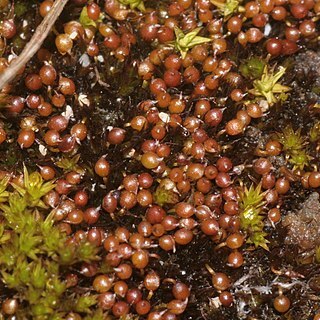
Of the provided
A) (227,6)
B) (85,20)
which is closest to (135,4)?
(85,20)

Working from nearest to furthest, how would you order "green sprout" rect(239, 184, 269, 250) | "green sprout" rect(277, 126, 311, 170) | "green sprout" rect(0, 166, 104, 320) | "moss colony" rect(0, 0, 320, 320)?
"green sprout" rect(0, 166, 104, 320), "moss colony" rect(0, 0, 320, 320), "green sprout" rect(239, 184, 269, 250), "green sprout" rect(277, 126, 311, 170)

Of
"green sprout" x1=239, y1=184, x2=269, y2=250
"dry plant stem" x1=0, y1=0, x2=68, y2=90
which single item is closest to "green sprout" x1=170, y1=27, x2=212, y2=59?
"dry plant stem" x1=0, y1=0, x2=68, y2=90

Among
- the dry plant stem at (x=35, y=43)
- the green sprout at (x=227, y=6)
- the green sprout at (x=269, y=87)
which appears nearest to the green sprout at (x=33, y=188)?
the dry plant stem at (x=35, y=43)

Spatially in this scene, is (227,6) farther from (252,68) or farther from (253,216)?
(253,216)

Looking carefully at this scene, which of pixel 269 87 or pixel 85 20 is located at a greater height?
pixel 85 20

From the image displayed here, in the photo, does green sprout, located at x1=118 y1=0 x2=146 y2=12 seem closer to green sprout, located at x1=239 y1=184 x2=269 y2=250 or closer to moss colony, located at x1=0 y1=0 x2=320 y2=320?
moss colony, located at x1=0 y1=0 x2=320 y2=320

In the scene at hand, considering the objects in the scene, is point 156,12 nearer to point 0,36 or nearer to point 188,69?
point 188,69

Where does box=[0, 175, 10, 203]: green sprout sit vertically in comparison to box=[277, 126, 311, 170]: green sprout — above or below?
above

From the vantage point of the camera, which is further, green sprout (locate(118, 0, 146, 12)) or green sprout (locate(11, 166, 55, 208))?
green sprout (locate(118, 0, 146, 12))
